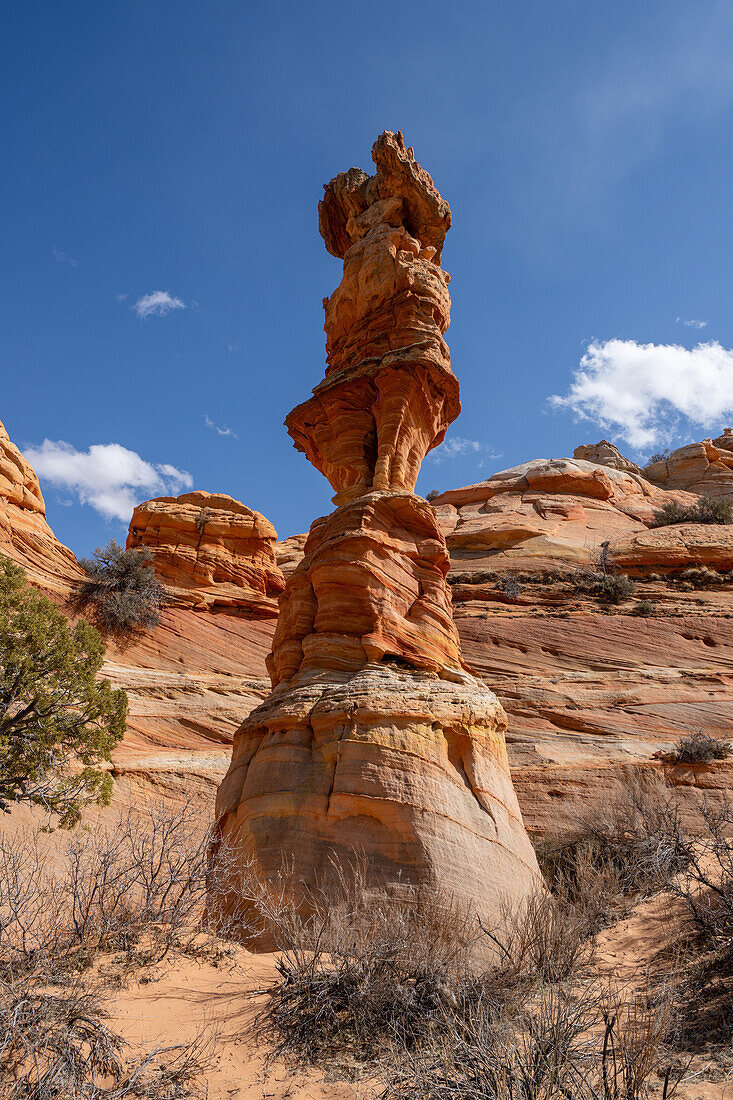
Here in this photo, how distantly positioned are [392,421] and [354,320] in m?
4.12

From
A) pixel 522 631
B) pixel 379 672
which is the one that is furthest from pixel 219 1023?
pixel 522 631

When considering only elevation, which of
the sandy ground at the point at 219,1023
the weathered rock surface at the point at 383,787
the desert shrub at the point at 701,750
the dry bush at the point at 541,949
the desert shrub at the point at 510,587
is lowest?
the sandy ground at the point at 219,1023

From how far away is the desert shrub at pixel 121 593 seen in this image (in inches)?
812

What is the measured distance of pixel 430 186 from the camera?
1939cm

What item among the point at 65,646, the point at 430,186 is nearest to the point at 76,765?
the point at 65,646

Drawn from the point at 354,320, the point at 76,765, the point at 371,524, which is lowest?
the point at 76,765

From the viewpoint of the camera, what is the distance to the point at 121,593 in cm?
2120

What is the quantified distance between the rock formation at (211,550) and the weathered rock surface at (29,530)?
3.21 m

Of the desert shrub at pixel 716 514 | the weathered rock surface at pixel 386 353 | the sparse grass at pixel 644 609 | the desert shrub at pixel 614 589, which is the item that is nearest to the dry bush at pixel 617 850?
the sparse grass at pixel 644 609

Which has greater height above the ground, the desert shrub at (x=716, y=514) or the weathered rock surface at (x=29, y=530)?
the desert shrub at (x=716, y=514)

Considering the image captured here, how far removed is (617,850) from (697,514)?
67.4ft

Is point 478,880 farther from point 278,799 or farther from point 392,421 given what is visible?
point 392,421

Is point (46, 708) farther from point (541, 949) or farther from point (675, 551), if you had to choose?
point (675, 551)

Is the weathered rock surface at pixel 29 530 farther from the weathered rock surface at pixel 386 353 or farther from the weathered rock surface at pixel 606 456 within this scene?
the weathered rock surface at pixel 606 456
